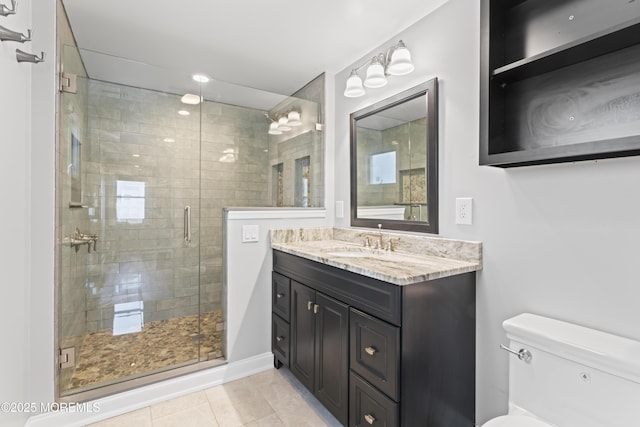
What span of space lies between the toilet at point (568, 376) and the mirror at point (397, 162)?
73cm

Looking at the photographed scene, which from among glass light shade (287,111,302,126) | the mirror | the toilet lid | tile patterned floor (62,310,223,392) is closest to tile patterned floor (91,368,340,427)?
tile patterned floor (62,310,223,392)

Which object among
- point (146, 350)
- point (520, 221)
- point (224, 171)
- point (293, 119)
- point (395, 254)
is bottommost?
point (146, 350)

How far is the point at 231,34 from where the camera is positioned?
210 cm

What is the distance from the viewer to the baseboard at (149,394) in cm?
174

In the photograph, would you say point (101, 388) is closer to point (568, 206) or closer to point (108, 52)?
point (108, 52)

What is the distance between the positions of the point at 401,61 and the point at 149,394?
251 centimetres

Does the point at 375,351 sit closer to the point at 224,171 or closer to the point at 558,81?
the point at 558,81

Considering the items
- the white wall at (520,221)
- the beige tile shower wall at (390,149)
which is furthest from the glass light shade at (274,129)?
the white wall at (520,221)

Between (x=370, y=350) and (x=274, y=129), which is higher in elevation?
(x=274, y=129)

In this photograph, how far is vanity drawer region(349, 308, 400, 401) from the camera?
1322 mm

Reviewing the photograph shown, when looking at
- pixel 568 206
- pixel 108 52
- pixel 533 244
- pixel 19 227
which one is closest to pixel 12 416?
pixel 19 227

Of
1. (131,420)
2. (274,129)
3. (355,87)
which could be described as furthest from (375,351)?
(274,129)

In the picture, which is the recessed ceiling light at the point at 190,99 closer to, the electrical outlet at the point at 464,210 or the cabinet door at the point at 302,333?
the cabinet door at the point at 302,333

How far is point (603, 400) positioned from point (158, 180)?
2635mm
